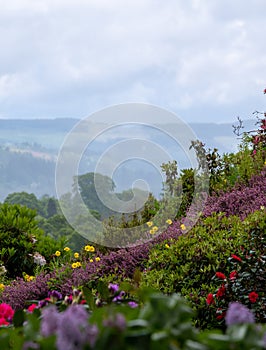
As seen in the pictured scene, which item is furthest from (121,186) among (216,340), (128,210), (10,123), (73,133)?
(10,123)

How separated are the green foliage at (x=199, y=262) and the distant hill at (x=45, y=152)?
1863 mm

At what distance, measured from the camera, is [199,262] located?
5012 millimetres

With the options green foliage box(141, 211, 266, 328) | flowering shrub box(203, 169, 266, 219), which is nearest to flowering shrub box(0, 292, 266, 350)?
green foliage box(141, 211, 266, 328)

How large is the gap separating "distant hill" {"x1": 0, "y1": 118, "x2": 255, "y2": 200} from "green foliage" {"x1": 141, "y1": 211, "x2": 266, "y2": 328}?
186 centimetres

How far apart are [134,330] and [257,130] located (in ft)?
27.6

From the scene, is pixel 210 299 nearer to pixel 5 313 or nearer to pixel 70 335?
pixel 5 313

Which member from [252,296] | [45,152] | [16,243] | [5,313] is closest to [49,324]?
[5,313]

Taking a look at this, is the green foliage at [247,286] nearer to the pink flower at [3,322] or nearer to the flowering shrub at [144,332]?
the pink flower at [3,322]

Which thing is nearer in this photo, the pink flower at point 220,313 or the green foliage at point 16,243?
the pink flower at point 220,313

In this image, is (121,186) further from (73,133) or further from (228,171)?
(228,171)

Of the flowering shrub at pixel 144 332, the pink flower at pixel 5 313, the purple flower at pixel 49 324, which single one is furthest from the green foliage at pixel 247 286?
the purple flower at pixel 49 324

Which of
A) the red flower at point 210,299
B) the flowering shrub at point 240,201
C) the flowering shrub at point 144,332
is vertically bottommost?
the red flower at point 210,299

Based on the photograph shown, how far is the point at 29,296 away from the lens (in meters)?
5.64

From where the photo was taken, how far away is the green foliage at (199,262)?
4.69m
